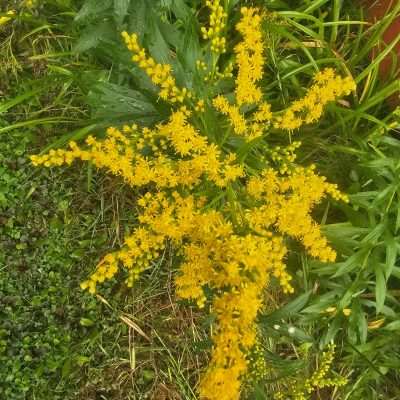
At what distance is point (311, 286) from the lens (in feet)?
7.84

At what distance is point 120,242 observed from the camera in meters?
2.57

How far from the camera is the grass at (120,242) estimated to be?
7.72ft

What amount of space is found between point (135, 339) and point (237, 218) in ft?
3.55

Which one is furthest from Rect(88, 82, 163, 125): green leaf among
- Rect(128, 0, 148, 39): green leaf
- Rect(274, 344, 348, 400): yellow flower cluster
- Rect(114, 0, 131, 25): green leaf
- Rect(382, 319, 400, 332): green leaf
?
Rect(382, 319, 400, 332): green leaf

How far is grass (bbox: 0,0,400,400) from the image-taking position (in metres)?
2.35

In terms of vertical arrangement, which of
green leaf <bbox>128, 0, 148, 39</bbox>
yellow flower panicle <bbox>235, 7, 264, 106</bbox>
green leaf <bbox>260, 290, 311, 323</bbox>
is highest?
green leaf <bbox>128, 0, 148, 39</bbox>

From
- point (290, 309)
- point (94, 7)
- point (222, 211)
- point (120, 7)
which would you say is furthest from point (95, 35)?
point (290, 309)

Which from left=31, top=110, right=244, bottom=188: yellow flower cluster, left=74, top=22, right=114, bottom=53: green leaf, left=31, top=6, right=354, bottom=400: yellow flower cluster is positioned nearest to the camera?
left=31, top=6, right=354, bottom=400: yellow flower cluster

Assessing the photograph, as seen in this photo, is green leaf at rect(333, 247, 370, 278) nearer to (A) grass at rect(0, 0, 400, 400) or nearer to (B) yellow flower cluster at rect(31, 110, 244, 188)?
(A) grass at rect(0, 0, 400, 400)

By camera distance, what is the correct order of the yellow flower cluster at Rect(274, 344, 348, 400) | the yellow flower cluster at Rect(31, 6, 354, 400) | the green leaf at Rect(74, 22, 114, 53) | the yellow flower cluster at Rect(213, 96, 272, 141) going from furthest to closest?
1. the yellow flower cluster at Rect(274, 344, 348, 400)
2. the green leaf at Rect(74, 22, 114, 53)
3. the yellow flower cluster at Rect(213, 96, 272, 141)
4. the yellow flower cluster at Rect(31, 6, 354, 400)

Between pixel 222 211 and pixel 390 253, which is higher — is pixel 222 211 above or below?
above

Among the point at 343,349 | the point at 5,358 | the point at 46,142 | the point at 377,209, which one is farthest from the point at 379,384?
the point at 46,142

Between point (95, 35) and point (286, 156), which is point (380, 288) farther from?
point (95, 35)

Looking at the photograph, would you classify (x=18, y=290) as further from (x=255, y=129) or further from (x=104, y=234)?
(x=255, y=129)
